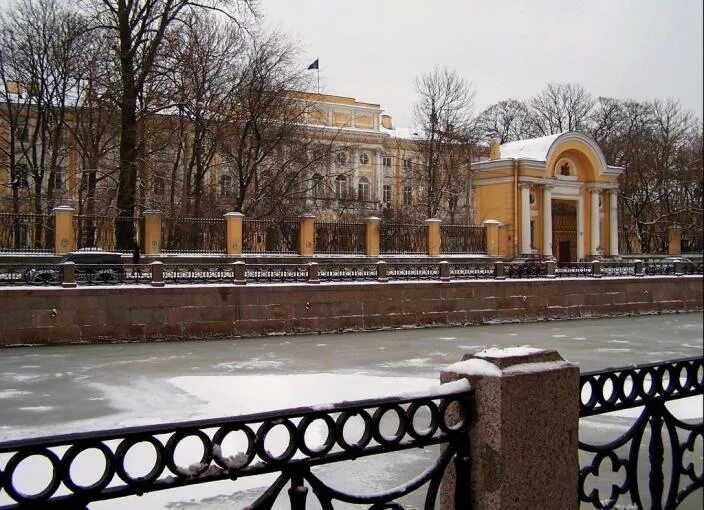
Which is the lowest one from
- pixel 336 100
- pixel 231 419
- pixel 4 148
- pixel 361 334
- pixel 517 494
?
pixel 361 334

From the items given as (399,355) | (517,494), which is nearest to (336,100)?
(399,355)

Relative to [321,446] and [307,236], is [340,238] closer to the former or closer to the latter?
[307,236]

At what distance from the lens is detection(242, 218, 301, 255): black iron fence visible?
65.7 feet

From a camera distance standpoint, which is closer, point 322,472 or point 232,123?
point 322,472

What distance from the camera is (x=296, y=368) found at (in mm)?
10930

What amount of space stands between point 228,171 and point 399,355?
50.1ft

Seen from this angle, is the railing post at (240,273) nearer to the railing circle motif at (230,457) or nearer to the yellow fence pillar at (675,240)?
the railing circle motif at (230,457)

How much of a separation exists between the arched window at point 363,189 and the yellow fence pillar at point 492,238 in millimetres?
7710

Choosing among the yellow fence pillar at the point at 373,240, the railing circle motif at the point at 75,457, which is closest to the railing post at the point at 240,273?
the yellow fence pillar at the point at 373,240

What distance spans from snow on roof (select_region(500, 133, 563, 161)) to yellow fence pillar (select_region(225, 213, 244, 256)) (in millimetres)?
14270

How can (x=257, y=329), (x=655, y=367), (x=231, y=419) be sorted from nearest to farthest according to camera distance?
(x=231, y=419) < (x=655, y=367) < (x=257, y=329)

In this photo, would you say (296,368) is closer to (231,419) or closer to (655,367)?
(655,367)

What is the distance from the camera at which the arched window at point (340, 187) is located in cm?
1903

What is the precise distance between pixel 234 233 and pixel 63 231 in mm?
4671
